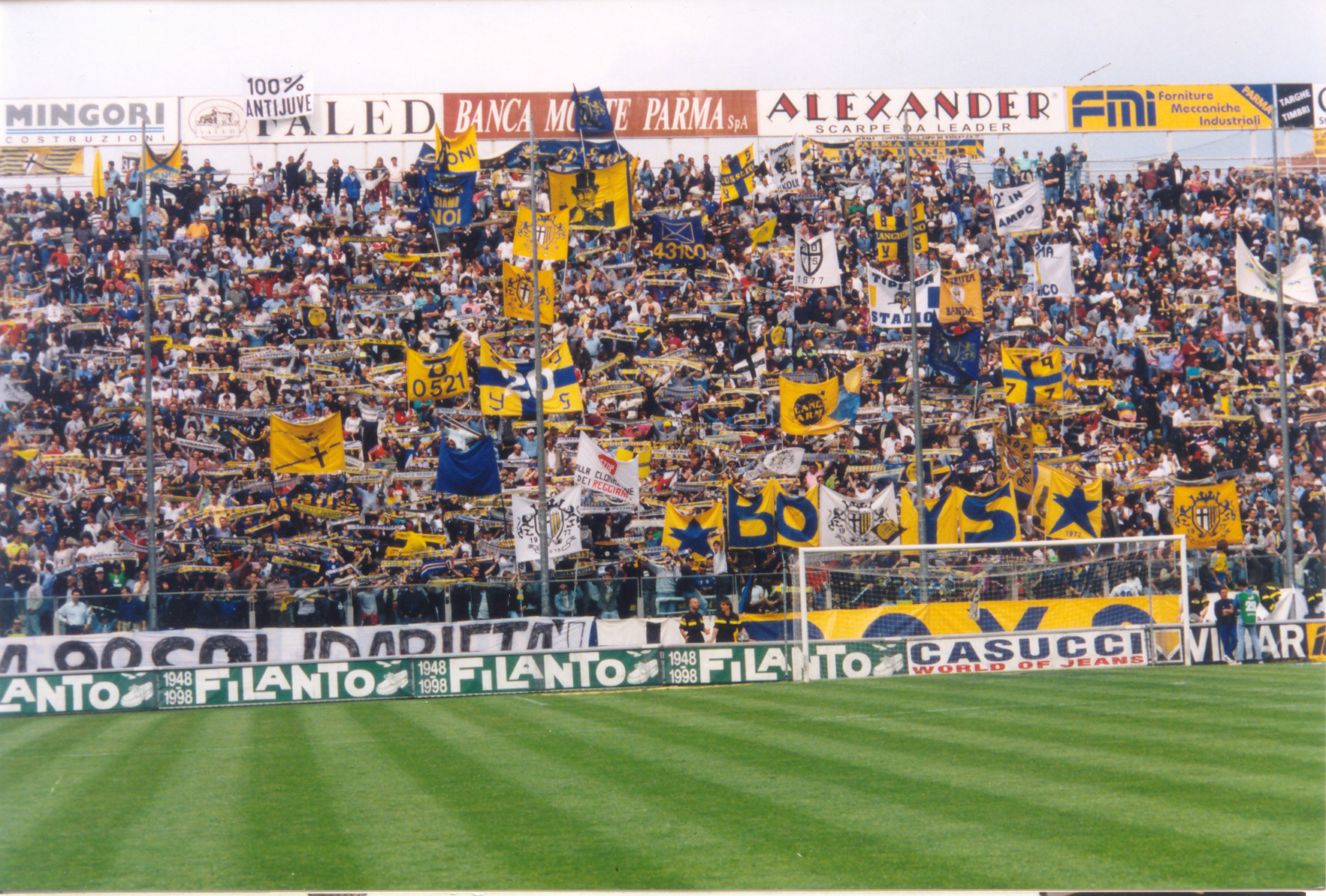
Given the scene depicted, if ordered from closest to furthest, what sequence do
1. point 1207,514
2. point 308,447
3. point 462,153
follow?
point 1207,514
point 308,447
point 462,153

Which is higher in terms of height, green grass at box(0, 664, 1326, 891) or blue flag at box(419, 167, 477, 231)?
blue flag at box(419, 167, 477, 231)

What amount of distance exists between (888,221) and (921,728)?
2217 cm

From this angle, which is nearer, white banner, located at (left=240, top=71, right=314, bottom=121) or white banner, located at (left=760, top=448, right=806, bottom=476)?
white banner, located at (left=760, top=448, right=806, bottom=476)

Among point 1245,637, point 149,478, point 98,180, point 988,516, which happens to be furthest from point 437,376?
point 1245,637

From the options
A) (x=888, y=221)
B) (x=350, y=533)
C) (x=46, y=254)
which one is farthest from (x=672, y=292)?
(x=46, y=254)

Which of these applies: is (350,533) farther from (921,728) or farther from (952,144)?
(952,144)

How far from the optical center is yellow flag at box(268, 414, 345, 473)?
2958cm

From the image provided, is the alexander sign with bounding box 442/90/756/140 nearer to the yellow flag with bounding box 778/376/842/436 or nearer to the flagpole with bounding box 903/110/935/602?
the flagpole with bounding box 903/110/935/602

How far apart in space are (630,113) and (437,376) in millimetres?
16717

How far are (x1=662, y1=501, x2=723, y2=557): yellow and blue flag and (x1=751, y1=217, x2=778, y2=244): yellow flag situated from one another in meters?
11.3

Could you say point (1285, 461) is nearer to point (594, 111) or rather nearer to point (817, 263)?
point (817, 263)

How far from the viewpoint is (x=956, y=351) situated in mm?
32000

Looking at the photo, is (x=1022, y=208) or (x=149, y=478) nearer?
(x=149, y=478)

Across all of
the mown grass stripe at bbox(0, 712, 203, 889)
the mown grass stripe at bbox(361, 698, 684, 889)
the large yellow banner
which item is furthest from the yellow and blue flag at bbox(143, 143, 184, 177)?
the large yellow banner
